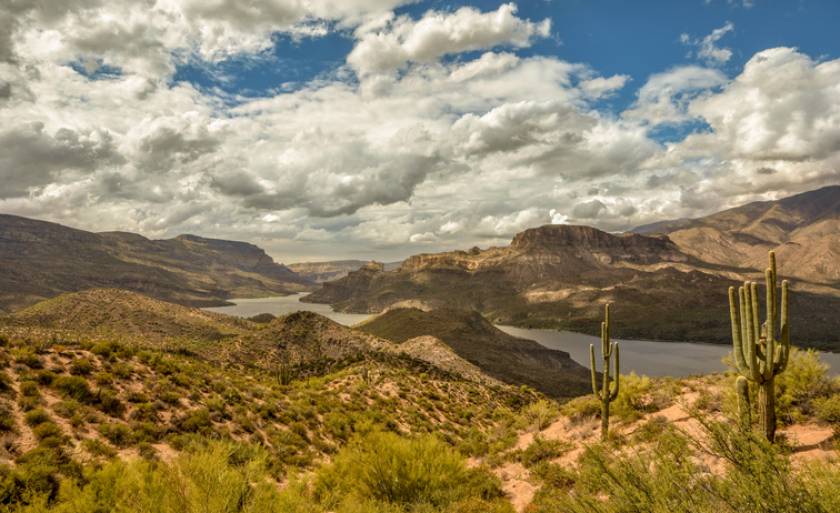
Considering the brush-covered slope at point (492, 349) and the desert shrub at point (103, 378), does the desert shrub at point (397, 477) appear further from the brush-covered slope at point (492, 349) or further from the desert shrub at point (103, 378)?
the brush-covered slope at point (492, 349)

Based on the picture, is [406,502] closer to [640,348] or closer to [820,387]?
[820,387]

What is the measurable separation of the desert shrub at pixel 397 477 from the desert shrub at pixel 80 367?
12429mm

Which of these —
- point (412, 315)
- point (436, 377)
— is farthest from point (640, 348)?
point (436, 377)

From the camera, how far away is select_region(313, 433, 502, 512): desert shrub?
12312mm

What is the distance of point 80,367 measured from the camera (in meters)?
19.2

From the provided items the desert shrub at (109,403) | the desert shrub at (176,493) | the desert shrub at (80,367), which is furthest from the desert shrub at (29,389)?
the desert shrub at (176,493)

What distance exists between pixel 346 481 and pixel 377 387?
2034cm

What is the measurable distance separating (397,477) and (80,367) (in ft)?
50.9

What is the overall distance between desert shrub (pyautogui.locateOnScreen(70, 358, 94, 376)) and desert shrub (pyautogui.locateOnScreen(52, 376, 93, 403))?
109cm

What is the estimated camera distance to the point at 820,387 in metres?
14.3

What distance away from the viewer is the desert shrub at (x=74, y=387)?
1725 centimetres

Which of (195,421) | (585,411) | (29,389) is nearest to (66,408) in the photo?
(29,389)

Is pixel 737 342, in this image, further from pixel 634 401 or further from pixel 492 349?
pixel 492 349

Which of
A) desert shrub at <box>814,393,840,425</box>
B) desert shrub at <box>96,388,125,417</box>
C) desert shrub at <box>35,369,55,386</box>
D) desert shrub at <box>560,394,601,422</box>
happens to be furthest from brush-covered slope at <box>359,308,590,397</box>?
desert shrub at <box>814,393,840,425</box>
